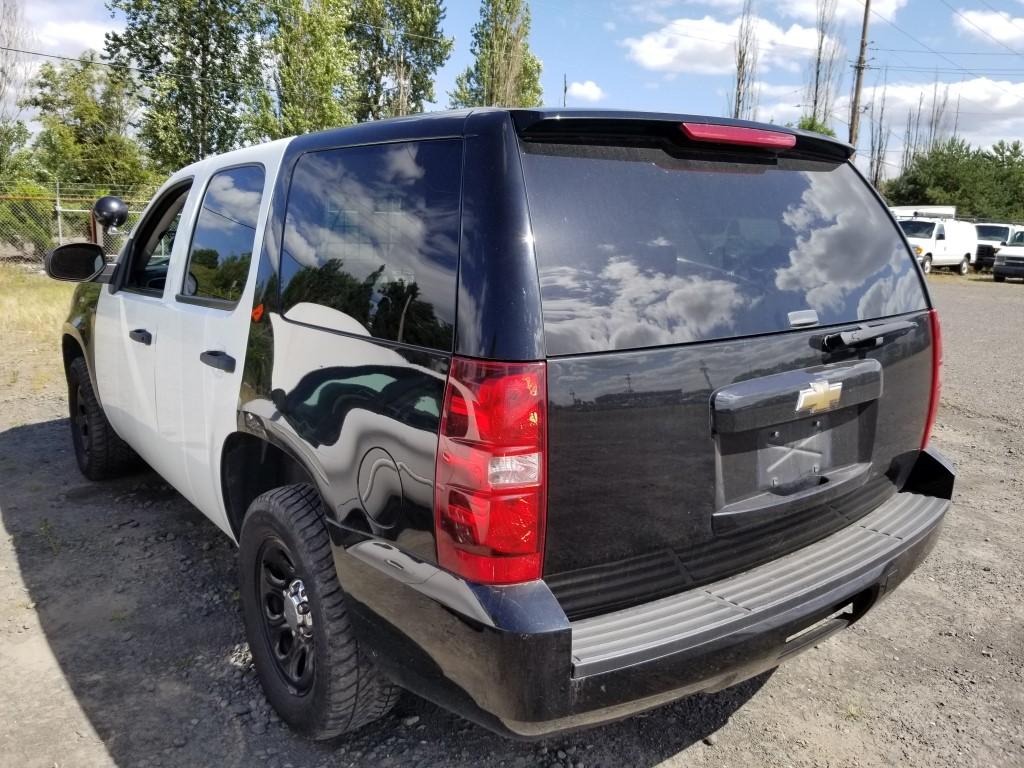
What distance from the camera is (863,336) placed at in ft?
7.55

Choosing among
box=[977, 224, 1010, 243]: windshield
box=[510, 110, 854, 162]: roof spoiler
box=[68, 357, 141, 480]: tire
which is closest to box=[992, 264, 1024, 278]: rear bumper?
box=[977, 224, 1010, 243]: windshield

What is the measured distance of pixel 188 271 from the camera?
3.24 meters

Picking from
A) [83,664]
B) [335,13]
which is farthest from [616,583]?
[335,13]

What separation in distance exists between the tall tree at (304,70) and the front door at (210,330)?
63.6 feet

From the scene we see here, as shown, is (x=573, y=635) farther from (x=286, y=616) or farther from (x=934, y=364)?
(x=934, y=364)

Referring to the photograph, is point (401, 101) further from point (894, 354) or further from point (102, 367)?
point (894, 354)

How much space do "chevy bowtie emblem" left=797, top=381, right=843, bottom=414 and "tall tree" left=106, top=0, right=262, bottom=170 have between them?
978 inches

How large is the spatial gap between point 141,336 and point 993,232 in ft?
112

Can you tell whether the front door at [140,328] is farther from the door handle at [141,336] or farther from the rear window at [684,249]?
the rear window at [684,249]

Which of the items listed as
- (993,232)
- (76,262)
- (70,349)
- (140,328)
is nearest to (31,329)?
(70,349)

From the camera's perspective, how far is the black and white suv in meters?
1.75

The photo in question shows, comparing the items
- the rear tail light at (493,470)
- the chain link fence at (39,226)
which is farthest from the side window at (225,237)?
the chain link fence at (39,226)

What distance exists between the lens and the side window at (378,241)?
1.90m

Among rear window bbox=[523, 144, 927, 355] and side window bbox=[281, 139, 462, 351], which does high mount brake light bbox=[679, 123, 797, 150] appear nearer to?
rear window bbox=[523, 144, 927, 355]
